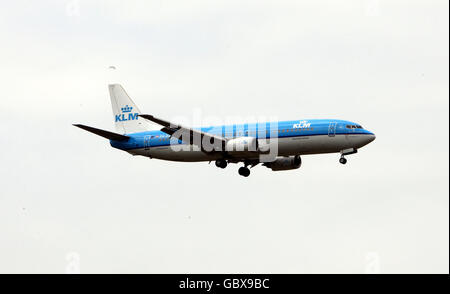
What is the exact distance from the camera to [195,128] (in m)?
93.8

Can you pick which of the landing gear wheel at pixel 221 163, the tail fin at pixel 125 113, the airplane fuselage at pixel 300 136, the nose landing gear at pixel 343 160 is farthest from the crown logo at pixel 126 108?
the nose landing gear at pixel 343 160

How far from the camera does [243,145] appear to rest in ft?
287

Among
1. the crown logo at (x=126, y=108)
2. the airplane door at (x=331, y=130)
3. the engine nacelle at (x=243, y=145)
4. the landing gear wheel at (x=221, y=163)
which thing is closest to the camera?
the airplane door at (x=331, y=130)

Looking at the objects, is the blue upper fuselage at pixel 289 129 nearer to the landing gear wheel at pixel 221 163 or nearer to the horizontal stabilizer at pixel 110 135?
the landing gear wheel at pixel 221 163

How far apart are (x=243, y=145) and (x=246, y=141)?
467 mm

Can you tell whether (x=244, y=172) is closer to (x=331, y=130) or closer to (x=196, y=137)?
(x=196, y=137)

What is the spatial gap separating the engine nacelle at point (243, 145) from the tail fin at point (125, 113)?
13.8 meters

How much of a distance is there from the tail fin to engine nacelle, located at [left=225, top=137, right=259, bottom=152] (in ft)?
45.2

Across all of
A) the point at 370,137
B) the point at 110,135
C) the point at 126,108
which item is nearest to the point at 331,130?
the point at 370,137

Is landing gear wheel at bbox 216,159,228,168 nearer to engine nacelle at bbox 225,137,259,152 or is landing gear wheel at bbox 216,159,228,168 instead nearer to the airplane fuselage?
the airplane fuselage

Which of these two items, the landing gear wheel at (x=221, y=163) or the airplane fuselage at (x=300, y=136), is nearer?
the airplane fuselage at (x=300, y=136)

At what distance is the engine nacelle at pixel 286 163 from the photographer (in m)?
94.8

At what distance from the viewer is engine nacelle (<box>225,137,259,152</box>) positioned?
8719cm

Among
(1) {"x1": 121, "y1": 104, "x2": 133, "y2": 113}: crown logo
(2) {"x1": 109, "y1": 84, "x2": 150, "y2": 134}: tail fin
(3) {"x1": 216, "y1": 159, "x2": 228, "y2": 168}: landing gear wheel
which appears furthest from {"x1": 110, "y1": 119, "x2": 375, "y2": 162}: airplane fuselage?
(1) {"x1": 121, "y1": 104, "x2": 133, "y2": 113}: crown logo
